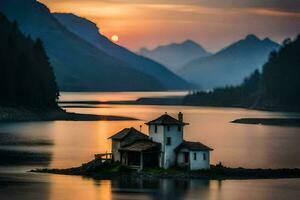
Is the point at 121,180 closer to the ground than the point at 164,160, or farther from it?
closer to the ground

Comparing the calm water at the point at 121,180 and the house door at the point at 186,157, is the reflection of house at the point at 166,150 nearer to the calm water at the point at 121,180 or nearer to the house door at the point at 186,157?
the house door at the point at 186,157

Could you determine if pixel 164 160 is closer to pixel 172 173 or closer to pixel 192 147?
pixel 172 173

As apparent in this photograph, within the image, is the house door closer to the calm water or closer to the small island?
the small island

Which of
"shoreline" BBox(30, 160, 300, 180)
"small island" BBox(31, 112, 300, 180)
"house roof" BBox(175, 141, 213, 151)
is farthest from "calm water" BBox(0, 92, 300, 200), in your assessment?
"house roof" BBox(175, 141, 213, 151)

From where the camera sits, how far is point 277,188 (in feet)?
316

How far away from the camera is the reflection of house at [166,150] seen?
10219 cm

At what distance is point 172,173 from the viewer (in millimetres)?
100812

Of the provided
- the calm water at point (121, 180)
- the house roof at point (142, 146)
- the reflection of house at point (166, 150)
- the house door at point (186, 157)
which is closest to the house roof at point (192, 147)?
the reflection of house at point (166, 150)

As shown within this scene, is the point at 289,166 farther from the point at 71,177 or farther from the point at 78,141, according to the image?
the point at 78,141

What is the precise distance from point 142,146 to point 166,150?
2.50 m

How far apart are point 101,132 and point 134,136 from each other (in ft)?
266

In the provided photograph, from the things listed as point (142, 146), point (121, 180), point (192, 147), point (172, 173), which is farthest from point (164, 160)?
point (121, 180)

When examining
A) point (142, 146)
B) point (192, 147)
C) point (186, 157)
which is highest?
point (142, 146)

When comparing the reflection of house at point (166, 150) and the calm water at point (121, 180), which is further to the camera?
the reflection of house at point (166, 150)
